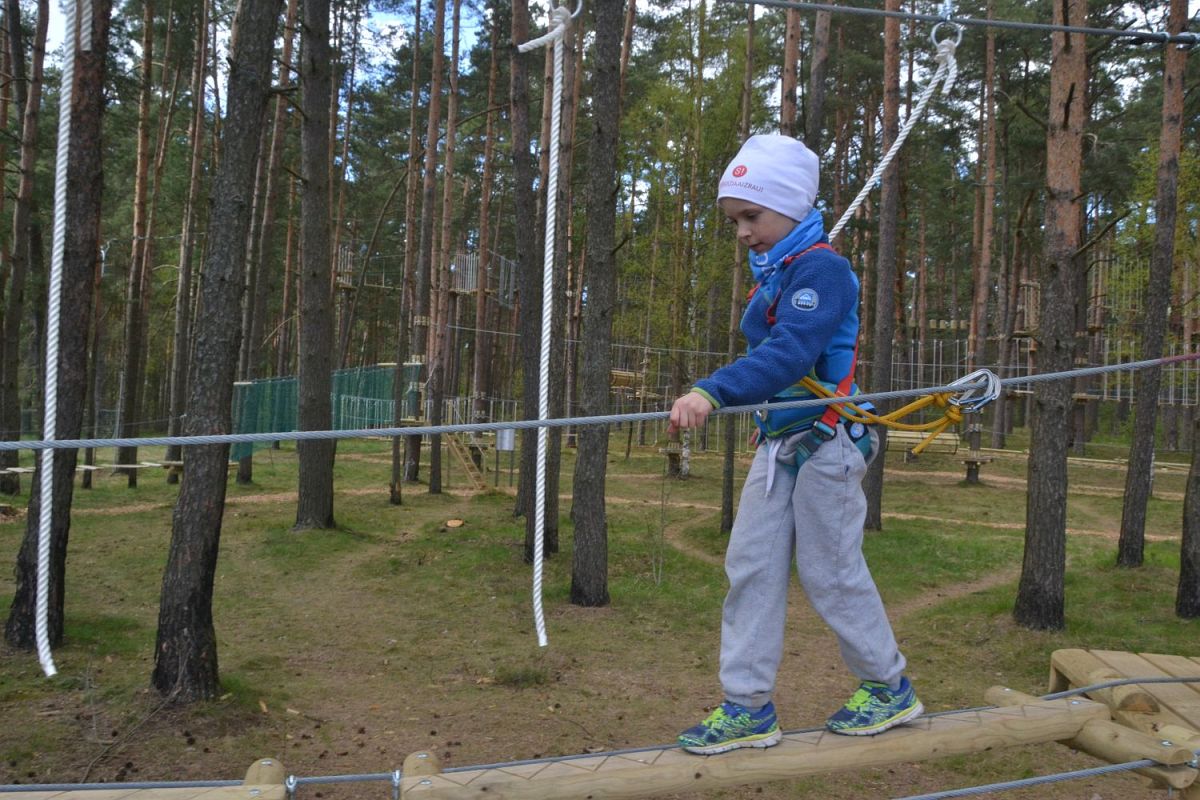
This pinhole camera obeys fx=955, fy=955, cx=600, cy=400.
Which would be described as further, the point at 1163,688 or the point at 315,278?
the point at 315,278

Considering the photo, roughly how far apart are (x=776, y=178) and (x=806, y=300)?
36 centimetres

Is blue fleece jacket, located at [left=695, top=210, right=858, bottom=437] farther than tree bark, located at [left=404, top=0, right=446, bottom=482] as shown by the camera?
No

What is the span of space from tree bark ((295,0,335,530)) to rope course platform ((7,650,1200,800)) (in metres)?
9.12

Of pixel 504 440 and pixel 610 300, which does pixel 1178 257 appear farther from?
pixel 610 300

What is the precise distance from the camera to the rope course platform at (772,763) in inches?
91.7

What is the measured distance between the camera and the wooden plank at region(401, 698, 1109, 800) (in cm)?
236

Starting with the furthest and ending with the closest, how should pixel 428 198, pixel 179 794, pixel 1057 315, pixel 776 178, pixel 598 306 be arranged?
pixel 428 198 → pixel 598 306 → pixel 1057 315 → pixel 776 178 → pixel 179 794

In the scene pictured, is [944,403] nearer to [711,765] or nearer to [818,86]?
[711,765]

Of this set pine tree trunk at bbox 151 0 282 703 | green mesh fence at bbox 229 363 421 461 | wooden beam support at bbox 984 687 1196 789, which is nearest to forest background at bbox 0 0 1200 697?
pine tree trunk at bbox 151 0 282 703

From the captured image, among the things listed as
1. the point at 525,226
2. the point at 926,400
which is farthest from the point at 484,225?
the point at 926,400

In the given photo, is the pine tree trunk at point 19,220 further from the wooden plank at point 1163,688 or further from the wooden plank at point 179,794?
the wooden plank at point 1163,688

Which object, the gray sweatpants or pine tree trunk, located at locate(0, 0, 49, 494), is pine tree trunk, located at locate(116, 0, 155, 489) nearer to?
pine tree trunk, located at locate(0, 0, 49, 494)

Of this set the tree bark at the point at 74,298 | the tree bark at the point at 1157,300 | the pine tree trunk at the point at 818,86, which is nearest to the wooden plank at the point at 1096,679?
the tree bark at the point at 74,298

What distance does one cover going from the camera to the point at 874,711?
265cm
